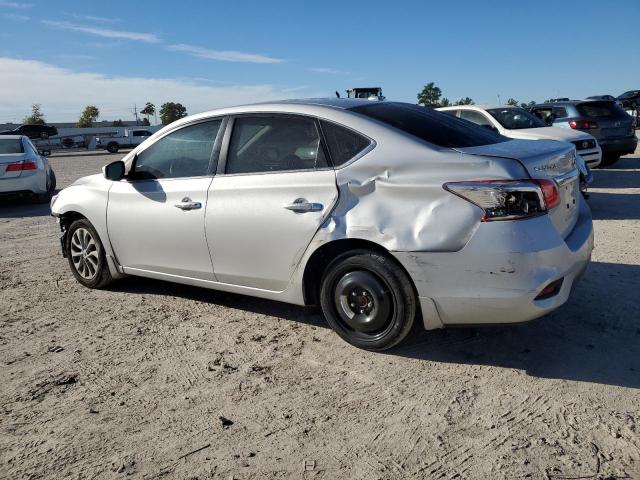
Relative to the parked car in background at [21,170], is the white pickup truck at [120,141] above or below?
below

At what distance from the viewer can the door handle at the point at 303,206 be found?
358 cm

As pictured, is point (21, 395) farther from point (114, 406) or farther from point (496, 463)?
point (496, 463)

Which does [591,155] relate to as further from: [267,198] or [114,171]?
[114,171]

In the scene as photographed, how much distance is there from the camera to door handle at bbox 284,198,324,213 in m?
3.58

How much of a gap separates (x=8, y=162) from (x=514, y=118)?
985 cm

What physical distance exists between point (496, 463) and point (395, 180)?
1627 mm

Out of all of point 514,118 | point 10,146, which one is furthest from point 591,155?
point 10,146

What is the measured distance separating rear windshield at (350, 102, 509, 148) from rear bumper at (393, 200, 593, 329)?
71cm

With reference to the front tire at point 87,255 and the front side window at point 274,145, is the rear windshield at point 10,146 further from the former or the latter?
the front side window at point 274,145

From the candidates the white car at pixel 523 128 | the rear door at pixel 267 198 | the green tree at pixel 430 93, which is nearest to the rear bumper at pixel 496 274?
the rear door at pixel 267 198

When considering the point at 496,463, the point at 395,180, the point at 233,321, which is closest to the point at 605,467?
the point at 496,463

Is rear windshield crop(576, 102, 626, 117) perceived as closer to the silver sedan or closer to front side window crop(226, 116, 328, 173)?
the silver sedan

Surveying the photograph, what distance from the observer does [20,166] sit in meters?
11.0

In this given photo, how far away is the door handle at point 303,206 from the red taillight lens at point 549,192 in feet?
4.25
